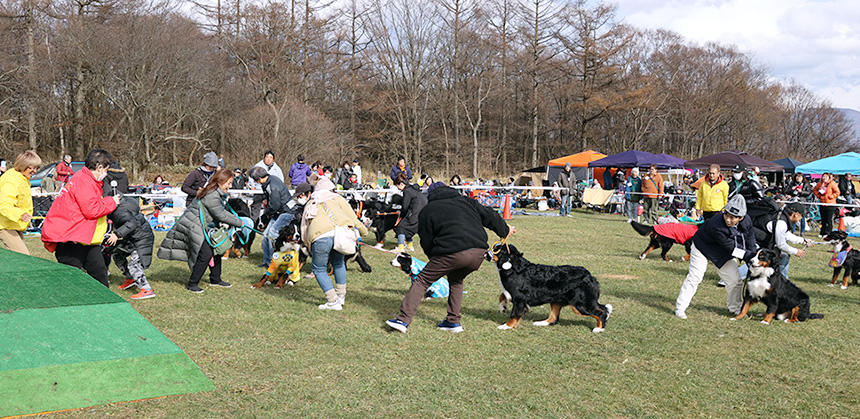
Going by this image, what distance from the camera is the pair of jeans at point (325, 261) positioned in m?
6.67

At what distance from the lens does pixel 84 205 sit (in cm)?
593

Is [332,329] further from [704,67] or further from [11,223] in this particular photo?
[704,67]

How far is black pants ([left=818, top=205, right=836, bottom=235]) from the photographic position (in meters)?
15.2

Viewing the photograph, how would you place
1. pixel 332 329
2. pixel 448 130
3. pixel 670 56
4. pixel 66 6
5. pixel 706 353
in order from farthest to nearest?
1. pixel 670 56
2. pixel 448 130
3. pixel 66 6
4. pixel 332 329
5. pixel 706 353

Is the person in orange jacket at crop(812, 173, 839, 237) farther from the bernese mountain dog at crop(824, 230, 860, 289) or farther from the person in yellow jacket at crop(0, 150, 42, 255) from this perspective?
the person in yellow jacket at crop(0, 150, 42, 255)

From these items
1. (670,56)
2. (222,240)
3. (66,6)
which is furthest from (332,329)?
(670,56)

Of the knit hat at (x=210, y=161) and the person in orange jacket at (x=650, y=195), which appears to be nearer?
the knit hat at (x=210, y=161)

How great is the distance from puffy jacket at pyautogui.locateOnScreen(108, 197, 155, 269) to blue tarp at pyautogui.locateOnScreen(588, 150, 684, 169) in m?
17.3

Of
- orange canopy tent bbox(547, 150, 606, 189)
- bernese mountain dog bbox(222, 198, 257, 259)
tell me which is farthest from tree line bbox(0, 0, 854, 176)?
bernese mountain dog bbox(222, 198, 257, 259)

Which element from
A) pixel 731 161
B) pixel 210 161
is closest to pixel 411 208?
pixel 210 161

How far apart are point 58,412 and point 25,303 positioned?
0.73 m

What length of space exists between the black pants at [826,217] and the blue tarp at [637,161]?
625 cm

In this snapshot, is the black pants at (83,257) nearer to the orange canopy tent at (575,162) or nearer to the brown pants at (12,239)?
the brown pants at (12,239)

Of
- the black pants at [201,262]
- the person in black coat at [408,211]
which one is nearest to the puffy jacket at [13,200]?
the black pants at [201,262]
